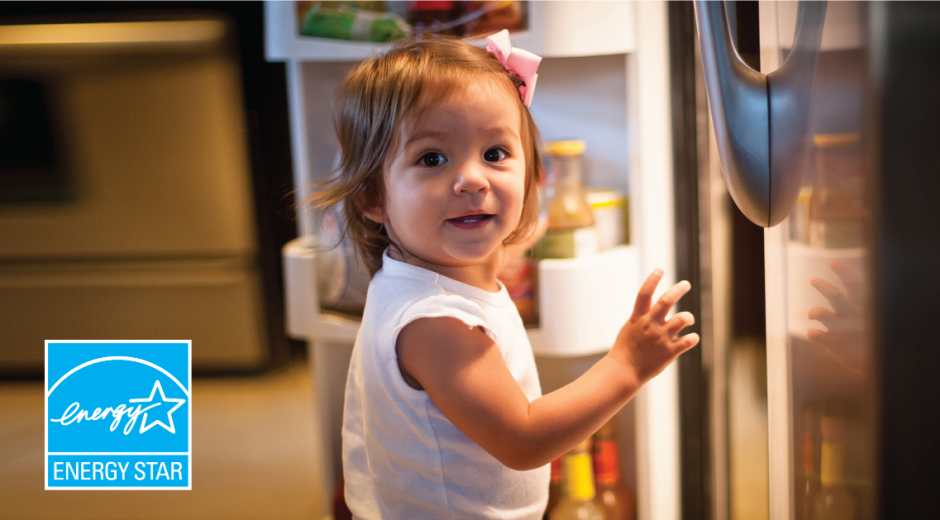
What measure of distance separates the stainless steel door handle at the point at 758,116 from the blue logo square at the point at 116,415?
2.69 feet

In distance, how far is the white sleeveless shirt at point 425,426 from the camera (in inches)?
24.6

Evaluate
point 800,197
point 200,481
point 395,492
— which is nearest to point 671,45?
point 800,197

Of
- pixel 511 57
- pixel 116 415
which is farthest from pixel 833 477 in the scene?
pixel 116 415

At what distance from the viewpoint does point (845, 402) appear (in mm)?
372

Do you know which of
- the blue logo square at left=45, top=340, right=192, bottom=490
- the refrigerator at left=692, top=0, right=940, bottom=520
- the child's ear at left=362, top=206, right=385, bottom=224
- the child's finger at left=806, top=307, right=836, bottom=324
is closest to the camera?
the refrigerator at left=692, top=0, right=940, bottom=520

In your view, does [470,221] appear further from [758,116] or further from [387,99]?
[758,116]

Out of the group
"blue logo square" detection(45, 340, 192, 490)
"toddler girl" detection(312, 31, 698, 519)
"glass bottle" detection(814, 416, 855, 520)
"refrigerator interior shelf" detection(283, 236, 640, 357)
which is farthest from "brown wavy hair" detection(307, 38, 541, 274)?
"blue logo square" detection(45, 340, 192, 490)

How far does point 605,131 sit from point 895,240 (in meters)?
0.75

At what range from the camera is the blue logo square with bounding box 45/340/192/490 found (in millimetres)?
1002

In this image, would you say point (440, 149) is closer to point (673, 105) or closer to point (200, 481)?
point (673, 105)

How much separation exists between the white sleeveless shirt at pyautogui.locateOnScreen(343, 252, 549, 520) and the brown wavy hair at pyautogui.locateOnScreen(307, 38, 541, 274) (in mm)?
83

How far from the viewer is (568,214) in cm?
94

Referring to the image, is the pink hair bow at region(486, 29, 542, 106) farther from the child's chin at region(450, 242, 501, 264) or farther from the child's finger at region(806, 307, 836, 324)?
the child's finger at region(806, 307, 836, 324)

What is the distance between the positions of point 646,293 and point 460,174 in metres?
0.19
